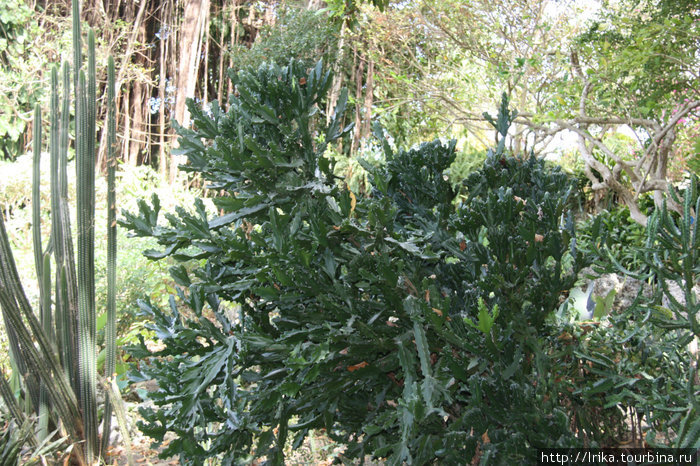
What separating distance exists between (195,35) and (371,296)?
859 cm

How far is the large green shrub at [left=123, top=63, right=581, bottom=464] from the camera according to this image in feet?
3.84

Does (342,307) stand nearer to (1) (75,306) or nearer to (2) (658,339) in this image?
(2) (658,339)

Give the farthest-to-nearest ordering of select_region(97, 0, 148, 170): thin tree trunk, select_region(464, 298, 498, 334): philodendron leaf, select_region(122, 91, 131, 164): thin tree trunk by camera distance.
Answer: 1. select_region(122, 91, 131, 164): thin tree trunk
2. select_region(97, 0, 148, 170): thin tree trunk
3. select_region(464, 298, 498, 334): philodendron leaf

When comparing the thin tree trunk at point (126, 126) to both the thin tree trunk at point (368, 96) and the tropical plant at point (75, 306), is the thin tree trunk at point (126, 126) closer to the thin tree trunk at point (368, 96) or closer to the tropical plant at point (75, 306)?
the thin tree trunk at point (368, 96)

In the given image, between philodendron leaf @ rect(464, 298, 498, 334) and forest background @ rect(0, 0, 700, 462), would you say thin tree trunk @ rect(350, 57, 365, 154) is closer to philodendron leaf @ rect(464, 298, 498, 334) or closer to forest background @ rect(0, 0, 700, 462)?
forest background @ rect(0, 0, 700, 462)

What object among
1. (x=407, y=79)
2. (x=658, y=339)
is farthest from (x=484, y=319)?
(x=407, y=79)

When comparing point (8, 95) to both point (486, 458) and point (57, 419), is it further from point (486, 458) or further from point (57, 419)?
point (486, 458)

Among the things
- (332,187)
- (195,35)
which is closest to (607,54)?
(332,187)

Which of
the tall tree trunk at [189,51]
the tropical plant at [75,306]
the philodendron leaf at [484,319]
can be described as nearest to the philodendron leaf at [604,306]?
the philodendron leaf at [484,319]

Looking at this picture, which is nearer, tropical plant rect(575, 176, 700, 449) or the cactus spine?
tropical plant rect(575, 176, 700, 449)

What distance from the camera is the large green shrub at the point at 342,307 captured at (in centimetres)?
117

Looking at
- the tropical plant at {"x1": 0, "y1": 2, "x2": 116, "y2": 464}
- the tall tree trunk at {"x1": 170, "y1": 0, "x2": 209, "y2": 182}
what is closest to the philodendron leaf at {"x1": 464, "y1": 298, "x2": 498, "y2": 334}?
the tropical plant at {"x1": 0, "y1": 2, "x2": 116, "y2": 464}

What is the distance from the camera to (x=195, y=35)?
896 centimetres

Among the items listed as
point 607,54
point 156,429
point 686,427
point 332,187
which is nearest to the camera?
point 686,427
